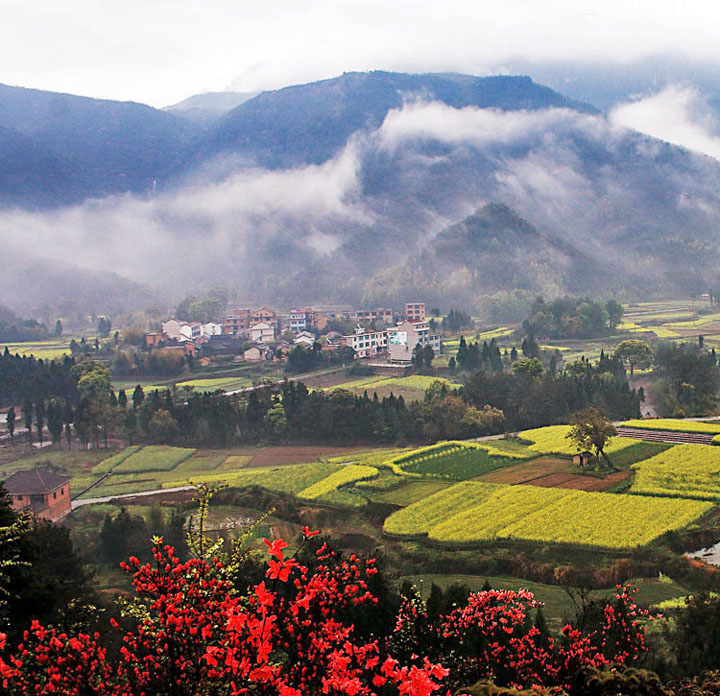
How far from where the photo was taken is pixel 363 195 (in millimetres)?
151625

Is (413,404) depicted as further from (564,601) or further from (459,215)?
(459,215)

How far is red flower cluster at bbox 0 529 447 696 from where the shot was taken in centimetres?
495

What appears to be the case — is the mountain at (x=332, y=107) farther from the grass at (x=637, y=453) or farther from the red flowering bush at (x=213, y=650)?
the red flowering bush at (x=213, y=650)

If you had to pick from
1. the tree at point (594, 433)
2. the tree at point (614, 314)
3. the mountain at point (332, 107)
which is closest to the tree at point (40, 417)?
the tree at point (594, 433)

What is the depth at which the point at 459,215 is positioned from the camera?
449 feet

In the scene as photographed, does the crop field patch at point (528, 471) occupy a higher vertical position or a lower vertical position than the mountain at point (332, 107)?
lower

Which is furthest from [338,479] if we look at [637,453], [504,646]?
[504,646]

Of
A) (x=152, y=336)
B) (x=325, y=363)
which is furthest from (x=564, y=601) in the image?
(x=152, y=336)

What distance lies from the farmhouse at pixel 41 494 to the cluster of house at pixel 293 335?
2491 cm

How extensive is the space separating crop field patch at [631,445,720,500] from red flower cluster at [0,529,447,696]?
16.2 metres

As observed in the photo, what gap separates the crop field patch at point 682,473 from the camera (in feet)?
65.7

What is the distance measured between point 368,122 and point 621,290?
4018 inches

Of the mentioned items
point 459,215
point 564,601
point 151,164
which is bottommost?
point 564,601

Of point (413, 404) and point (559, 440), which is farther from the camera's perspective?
point (413, 404)
